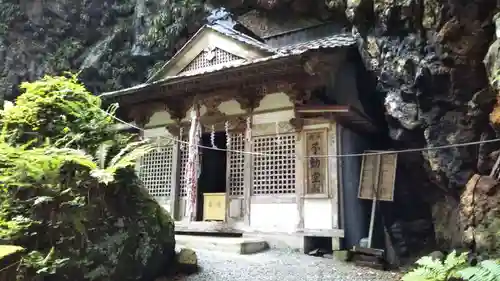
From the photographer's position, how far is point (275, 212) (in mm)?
10844

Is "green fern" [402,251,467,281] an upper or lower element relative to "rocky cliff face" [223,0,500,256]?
lower

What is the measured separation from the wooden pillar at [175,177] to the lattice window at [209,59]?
213cm

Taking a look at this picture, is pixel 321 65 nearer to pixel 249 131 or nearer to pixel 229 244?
pixel 249 131

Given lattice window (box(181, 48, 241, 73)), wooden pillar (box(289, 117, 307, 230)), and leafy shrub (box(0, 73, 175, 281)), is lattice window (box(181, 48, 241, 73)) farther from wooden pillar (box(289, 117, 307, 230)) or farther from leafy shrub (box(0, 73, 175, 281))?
leafy shrub (box(0, 73, 175, 281))

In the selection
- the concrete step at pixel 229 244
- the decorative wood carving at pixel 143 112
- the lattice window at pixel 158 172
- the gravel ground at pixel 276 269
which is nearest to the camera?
the gravel ground at pixel 276 269

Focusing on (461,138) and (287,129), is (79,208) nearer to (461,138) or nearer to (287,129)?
(287,129)

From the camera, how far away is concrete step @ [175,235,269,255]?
936cm

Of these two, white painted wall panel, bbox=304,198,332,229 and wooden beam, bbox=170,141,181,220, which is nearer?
white painted wall panel, bbox=304,198,332,229

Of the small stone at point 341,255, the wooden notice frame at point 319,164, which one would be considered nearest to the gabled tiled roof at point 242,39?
the wooden notice frame at point 319,164

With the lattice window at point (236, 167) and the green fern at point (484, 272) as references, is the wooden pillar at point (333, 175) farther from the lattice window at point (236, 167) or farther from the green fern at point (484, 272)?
the green fern at point (484, 272)

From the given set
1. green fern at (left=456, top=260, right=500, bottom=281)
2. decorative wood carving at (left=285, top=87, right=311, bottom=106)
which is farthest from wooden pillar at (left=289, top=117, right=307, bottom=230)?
green fern at (left=456, top=260, right=500, bottom=281)

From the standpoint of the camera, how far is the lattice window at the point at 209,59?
12.2 metres

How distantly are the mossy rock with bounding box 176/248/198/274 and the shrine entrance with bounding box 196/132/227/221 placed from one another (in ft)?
12.5

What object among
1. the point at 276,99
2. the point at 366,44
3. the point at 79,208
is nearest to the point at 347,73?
the point at 366,44
